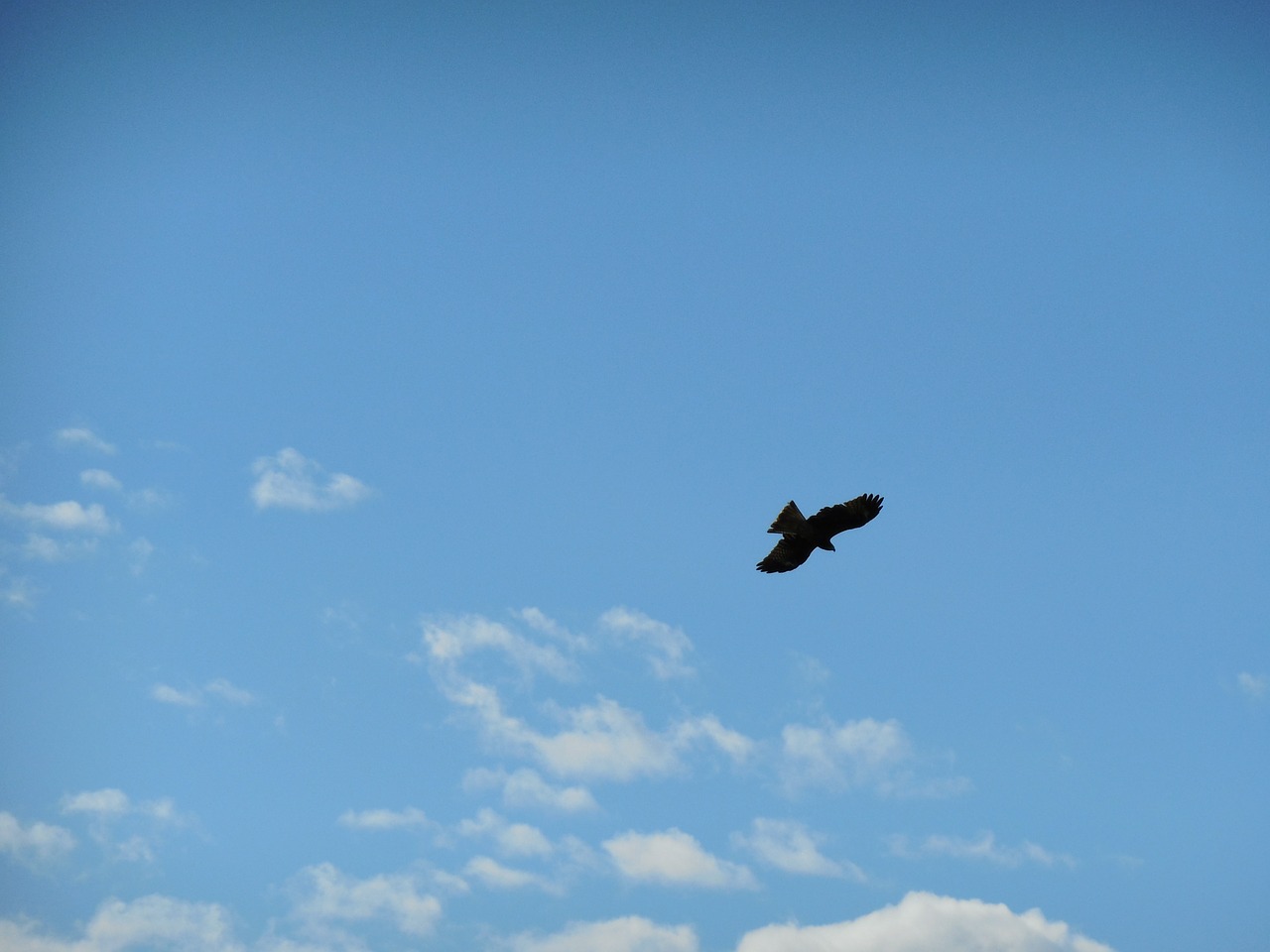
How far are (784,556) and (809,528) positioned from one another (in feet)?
4.52

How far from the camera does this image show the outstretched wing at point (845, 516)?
1502 inches

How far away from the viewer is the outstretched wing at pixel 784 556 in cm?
3975

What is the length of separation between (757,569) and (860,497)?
4.05m

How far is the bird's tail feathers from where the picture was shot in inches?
1534

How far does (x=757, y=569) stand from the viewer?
1575 inches

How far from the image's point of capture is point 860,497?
38.1 metres

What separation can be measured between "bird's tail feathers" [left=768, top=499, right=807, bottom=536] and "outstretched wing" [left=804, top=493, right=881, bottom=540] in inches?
11.1

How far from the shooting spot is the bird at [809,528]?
38312mm

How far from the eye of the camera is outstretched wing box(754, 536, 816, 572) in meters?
39.8

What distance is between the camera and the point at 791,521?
3909 cm

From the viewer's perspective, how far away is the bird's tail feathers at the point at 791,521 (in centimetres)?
3897

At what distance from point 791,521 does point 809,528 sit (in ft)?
1.89

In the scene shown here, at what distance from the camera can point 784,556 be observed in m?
39.9
